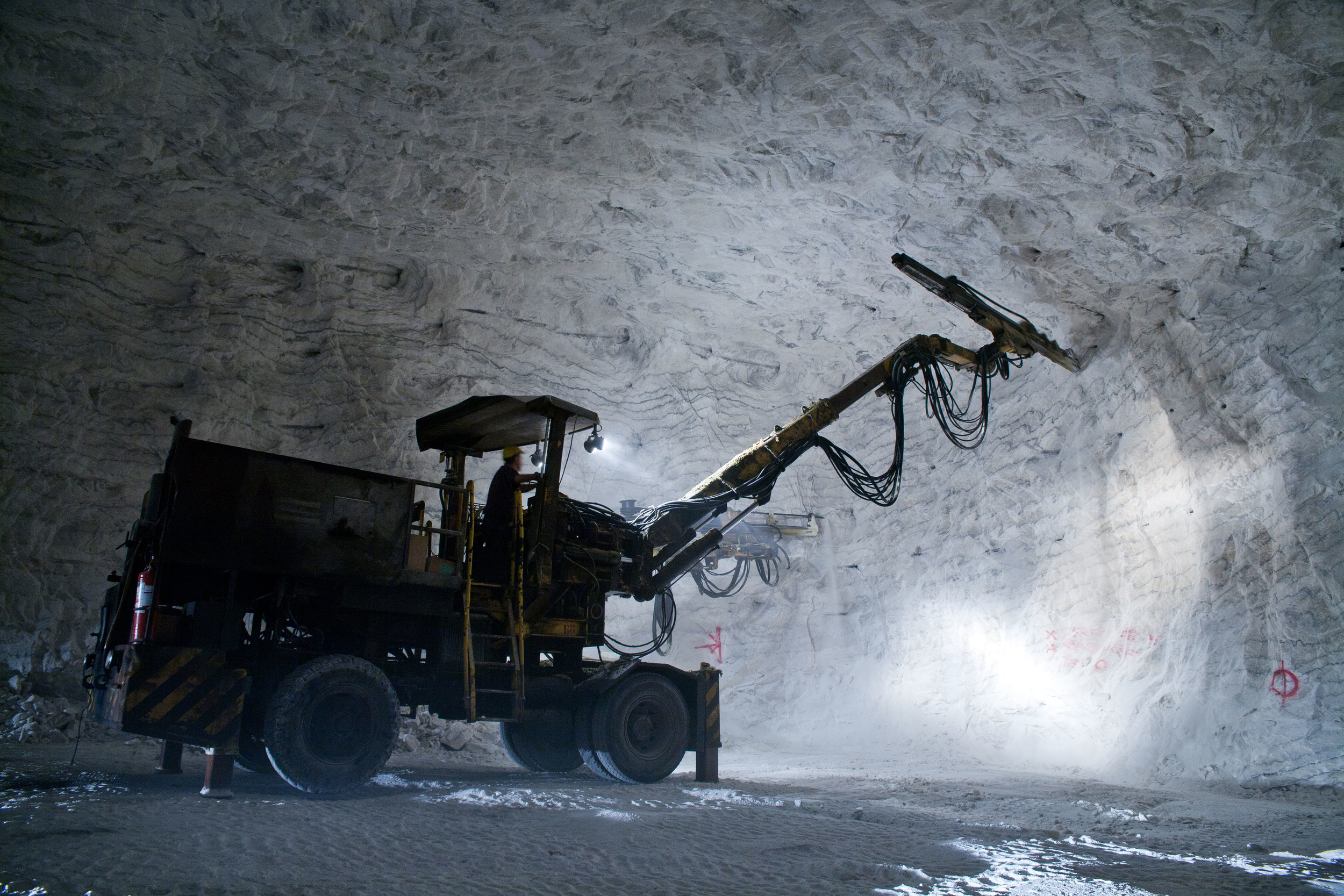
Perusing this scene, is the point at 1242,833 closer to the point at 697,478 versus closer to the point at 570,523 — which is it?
the point at 570,523

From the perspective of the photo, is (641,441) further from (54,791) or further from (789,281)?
(54,791)

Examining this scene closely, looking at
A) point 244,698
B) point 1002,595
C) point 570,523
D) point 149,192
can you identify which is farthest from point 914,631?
point 149,192

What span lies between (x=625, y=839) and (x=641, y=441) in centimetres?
946

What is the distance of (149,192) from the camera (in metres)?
9.89

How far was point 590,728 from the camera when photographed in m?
6.99

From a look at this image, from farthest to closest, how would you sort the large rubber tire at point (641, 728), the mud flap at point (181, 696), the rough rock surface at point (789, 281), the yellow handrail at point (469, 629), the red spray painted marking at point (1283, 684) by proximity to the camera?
the red spray painted marking at point (1283, 684) < the rough rock surface at point (789, 281) < the large rubber tire at point (641, 728) < the yellow handrail at point (469, 629) < the mud flap at point (181, 696)

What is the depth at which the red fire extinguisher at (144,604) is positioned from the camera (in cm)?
545

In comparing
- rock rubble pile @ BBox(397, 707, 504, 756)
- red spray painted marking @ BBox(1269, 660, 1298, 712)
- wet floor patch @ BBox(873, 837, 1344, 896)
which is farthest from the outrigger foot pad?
red spray painted marking @ BBox(1269, 660, 1298, 712)

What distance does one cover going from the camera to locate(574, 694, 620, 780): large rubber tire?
275 inches

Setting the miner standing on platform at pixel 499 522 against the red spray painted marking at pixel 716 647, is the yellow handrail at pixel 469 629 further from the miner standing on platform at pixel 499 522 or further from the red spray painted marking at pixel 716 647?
the red spray painted marking at pixel 716 647

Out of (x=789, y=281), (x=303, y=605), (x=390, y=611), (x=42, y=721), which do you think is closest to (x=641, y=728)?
(x=390, y=611)

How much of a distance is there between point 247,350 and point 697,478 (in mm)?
6922

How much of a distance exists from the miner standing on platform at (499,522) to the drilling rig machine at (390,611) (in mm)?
97

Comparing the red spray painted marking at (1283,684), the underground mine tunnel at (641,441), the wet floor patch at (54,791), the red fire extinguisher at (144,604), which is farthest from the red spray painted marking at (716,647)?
the red fire extinguisher at (144,604)
